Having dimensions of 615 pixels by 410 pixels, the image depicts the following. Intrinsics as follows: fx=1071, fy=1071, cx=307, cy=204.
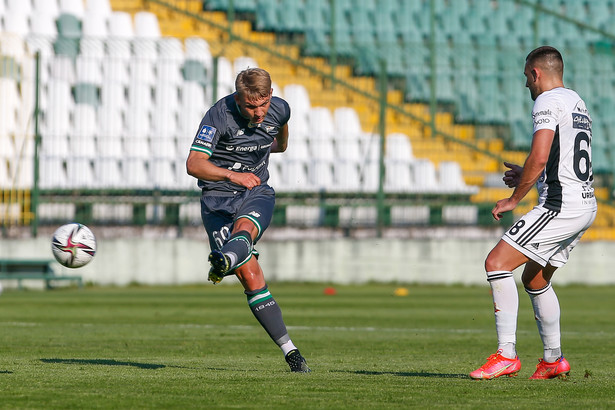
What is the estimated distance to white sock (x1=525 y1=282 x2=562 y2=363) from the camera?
6.98m

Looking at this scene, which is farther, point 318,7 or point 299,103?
point 318,7

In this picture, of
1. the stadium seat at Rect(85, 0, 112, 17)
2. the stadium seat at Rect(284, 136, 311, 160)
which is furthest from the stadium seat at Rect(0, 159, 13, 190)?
the stadium seat at Rect(85, 0, 112, 17)

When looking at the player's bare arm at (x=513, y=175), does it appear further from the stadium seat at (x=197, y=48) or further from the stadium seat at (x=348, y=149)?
the stadium seat at (x=197, y=48)

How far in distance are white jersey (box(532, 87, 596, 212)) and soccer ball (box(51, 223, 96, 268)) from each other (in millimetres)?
3301

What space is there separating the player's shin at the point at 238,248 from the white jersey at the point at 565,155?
1.88 metres

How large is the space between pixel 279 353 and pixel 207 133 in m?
2.32

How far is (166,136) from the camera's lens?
19984 mm

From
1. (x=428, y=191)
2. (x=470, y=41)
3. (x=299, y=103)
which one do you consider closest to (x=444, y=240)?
(x=428, y=191)

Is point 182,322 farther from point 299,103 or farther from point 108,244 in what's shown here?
point 299,103

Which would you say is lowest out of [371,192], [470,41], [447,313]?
[447,313]

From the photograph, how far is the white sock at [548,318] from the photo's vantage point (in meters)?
6.98

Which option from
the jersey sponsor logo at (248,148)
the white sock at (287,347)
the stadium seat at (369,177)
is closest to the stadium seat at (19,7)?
the stadium seat at (369,177)

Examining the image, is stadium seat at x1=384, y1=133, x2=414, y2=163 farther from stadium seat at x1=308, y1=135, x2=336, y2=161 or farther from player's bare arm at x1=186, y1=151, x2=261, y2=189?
player's bare arm at x1=186, y1=151, x2=261, y2=189

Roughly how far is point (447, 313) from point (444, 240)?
649 cm
